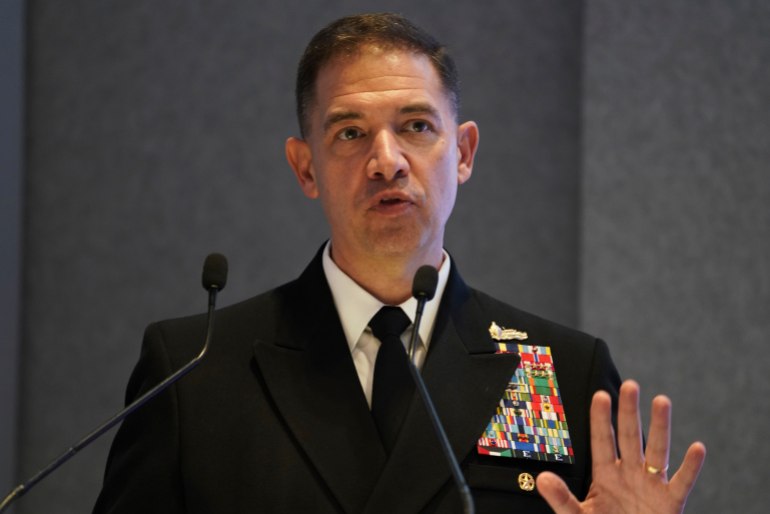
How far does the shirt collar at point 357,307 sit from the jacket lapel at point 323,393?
2cm

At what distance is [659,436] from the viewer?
1.46m

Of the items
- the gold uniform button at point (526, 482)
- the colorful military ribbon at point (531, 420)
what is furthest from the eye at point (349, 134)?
the gold uniform button at point (526, 482)

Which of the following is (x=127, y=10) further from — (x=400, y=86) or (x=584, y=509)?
(x=584, y=509)

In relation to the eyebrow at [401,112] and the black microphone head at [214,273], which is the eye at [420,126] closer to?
the eyebrow at [401,112]

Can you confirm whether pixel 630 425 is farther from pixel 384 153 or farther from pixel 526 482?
pixel 384 153

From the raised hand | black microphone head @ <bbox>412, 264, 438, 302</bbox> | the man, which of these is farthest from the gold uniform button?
black microphone head @ <bbox>412, 264, 438, 302</bbox>

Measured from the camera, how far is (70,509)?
9.21 feet

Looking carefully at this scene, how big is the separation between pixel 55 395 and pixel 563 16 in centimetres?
182

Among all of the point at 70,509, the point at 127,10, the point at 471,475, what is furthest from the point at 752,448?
the point at 127,10

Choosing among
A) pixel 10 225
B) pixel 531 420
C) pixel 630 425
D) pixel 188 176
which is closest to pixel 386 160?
pixel 531 420

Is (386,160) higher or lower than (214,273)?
higher

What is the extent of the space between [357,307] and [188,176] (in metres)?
1.24

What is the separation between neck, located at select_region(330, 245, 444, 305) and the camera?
183 centimetres

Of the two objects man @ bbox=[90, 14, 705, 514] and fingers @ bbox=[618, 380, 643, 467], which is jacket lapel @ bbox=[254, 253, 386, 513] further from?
fingers @ bbox=[618, 380, 643, 467]
